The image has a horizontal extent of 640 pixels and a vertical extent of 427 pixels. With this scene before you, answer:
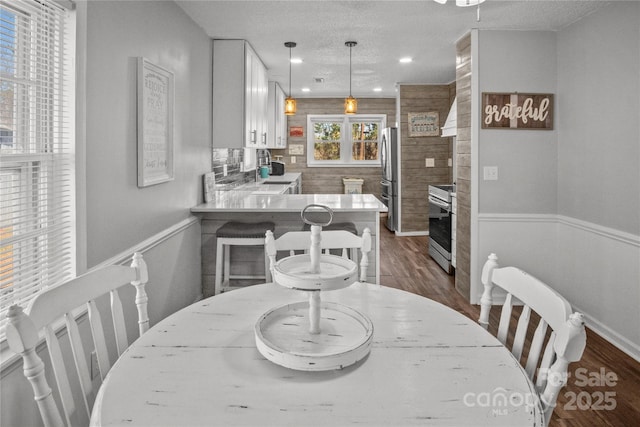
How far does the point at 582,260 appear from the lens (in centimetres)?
340

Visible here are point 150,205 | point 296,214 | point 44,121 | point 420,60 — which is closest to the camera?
point 44,121

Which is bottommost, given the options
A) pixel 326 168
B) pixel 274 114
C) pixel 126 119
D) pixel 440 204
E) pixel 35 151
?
pixel 440 204

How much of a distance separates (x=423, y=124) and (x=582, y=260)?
3.74 meters

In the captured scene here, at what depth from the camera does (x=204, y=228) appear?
3574 millimetres

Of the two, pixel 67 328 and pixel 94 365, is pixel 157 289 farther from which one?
pixel 67 328

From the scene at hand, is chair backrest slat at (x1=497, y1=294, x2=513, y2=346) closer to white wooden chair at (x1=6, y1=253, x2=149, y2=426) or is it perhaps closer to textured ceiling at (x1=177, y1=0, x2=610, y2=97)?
white wooden chair at (x1=6, y1=253, x2=149, y2=426)

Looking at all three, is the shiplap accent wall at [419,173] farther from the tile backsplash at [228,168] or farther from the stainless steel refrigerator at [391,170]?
the tile backsplash at [228,168]

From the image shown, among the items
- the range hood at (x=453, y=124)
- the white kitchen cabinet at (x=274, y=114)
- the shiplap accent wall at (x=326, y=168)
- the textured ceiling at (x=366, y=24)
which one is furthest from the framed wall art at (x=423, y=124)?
the range hood at (x=453, y=124)

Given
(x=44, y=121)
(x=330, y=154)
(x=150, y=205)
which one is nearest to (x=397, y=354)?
(x=44, y=121)

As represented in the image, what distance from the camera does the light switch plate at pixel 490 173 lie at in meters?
3.73

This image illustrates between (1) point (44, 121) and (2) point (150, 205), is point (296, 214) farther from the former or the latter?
(1) point (44, 121)

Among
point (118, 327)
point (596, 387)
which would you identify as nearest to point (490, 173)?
point (596, 387)

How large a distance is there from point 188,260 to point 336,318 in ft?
7.32

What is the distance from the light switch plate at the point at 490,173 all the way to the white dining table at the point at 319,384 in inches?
103
